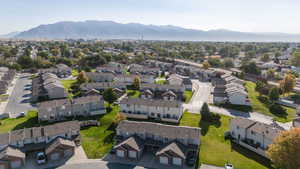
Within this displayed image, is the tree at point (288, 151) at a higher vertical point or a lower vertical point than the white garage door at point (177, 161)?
higher

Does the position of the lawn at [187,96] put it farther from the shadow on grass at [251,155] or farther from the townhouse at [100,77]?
the townhouse at [100,77]

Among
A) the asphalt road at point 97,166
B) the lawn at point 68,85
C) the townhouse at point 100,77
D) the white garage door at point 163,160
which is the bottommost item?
the asphalt road at point 97,166

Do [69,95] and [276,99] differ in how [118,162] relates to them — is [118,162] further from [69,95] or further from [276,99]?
[276,99]

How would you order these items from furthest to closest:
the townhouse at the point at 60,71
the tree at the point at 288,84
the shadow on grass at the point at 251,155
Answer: the townhouse at the point at 60,71, the tree at the point at 288,84, the shadow on grass at the point at 251,155

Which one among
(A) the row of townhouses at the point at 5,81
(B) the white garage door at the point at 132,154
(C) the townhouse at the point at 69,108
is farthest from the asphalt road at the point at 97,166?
(A) the row of townhouses at the point at 5,81

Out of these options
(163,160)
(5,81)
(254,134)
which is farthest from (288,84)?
(5,81)

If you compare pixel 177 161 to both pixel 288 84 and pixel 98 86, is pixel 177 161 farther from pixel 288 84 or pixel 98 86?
pixel 288 84

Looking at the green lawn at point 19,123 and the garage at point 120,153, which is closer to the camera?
the garage at point 120,153
